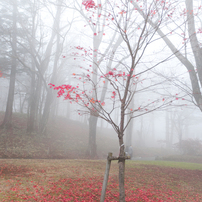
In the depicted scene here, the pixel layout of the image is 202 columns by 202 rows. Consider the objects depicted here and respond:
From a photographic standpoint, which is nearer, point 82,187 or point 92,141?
point 82,187

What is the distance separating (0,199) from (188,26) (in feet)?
30.4

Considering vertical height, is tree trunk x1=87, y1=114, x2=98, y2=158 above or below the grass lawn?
above

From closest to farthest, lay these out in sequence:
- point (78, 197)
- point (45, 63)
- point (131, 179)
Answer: point (78, 197)
point (131, 179)
point (45, 63)

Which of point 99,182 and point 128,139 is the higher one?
point 128,139

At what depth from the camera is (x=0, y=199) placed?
3.98 m

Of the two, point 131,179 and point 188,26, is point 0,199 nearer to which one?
point 131,179

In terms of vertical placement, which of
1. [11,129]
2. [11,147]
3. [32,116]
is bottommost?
[11,147]

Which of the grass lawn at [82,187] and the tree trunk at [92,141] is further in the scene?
the tree trunk at [92,141]

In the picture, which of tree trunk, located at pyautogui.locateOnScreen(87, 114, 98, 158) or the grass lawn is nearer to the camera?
the grass lawn

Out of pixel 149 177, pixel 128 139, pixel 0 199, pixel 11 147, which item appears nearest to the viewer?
pixel 0 199

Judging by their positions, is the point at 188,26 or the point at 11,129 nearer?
the point at 188,26

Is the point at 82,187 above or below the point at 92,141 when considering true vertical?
below

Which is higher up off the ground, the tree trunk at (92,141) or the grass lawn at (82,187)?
the tree trunk at (92,141)

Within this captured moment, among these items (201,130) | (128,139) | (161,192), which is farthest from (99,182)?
(201,130)
